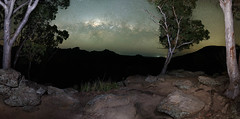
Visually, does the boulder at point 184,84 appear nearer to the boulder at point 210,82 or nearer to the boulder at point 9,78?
the boulder at point 210,82

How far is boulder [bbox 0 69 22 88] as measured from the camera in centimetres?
984

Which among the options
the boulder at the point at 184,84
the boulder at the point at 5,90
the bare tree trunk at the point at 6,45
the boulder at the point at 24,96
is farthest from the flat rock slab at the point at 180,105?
the bare tree trunk at the point at 6,45

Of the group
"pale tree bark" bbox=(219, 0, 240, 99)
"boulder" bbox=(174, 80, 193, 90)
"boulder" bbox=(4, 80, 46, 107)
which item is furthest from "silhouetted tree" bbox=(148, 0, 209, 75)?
"boulder" bbox=(4, 80, 46, 107)

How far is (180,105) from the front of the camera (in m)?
8.58

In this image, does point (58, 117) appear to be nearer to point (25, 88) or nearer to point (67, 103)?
point (67, 103)

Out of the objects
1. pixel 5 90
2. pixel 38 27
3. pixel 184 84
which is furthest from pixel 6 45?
pixel 184 84

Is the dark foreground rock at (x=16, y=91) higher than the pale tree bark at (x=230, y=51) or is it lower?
lower

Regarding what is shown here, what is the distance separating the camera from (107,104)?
970 centimetres

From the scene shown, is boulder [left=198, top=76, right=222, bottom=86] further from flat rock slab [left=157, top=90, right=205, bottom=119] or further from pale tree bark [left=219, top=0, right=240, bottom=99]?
flat rock slab [left=157, top=90, right=205, bottom=119]

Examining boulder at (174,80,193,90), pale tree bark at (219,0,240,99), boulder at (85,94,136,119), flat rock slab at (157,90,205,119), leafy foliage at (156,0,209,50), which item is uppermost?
leafy foliage at (156,0,209,50)

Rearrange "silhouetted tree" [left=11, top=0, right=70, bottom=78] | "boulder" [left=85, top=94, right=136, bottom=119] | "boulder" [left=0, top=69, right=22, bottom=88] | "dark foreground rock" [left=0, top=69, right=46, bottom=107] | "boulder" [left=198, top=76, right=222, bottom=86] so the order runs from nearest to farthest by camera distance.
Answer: "boulder" [left=85, top=94, right=136, bottom=119]
"dark foreground rock" [left=0, top=69, right=46, bottom=107]
"boulder" [left=0, top=69, right=22, bottom=88]
"boulder" [left=198, top=76, right=222, bottom=86]
"silhouetted tree" [left=11, top=0, right=70, bottom=78]

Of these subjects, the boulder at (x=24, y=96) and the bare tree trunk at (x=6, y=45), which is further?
the bare tree trunk at (x=6, y=45)

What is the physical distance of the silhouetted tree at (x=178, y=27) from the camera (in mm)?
17906

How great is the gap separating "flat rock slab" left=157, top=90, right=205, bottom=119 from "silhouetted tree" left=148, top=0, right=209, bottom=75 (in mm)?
9441
